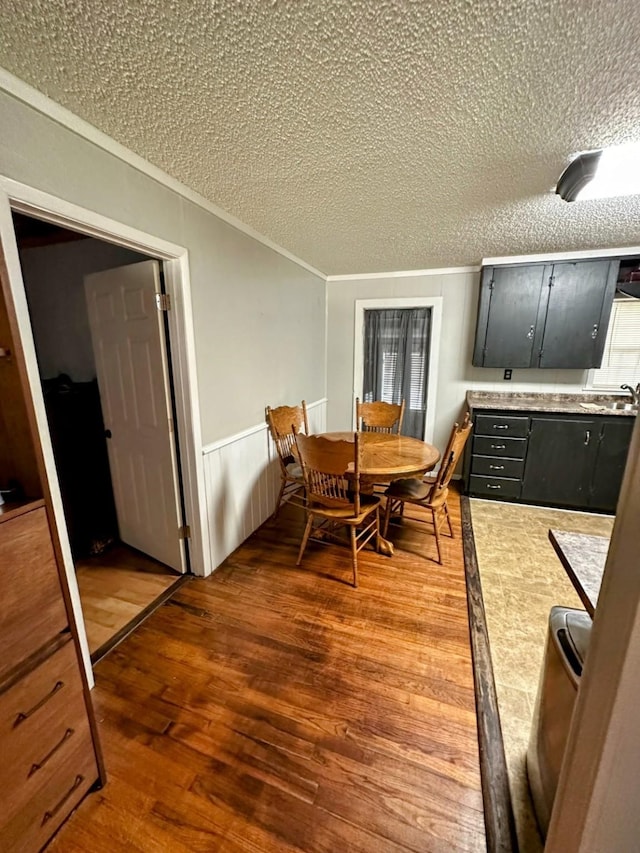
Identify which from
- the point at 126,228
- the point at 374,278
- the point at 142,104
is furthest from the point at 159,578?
the point at 374,278

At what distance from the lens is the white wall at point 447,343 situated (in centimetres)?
364

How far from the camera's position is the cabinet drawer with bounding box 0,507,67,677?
884mm

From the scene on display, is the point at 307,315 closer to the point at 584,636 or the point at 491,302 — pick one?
the point at 491,302

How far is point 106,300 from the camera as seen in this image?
2164 millimetres

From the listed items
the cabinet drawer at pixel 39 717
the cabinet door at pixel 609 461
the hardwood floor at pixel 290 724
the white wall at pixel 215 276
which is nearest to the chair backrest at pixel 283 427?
the white wall at pixel 215 276

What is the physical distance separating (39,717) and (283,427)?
2.21 meters

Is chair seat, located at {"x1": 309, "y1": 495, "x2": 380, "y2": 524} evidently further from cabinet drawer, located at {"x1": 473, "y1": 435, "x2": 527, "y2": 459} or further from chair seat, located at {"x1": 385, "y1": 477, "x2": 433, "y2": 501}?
cabinet drawer, located at {"x1": 473, "y1": 435, "x2": 527, "y2": 459}

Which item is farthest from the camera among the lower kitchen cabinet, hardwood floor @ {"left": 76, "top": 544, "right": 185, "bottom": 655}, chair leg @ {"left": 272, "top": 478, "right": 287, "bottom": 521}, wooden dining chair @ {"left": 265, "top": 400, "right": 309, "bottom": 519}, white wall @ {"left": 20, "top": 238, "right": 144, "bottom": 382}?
the lower kitchen cabinet

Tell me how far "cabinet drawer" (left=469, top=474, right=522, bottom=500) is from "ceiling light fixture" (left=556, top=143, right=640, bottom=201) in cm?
236

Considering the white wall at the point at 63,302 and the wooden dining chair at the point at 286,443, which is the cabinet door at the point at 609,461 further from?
the white wall at the point at 63,302

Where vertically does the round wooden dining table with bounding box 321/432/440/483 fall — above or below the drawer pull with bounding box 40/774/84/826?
above

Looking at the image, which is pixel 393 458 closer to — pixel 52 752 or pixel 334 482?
pixel 334 482

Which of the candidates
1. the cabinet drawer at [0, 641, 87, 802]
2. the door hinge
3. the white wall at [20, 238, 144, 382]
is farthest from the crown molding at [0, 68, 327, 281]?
the cabinet drawer at [0, 641, 87, 802]

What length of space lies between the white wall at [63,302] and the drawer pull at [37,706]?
7.75 ft
